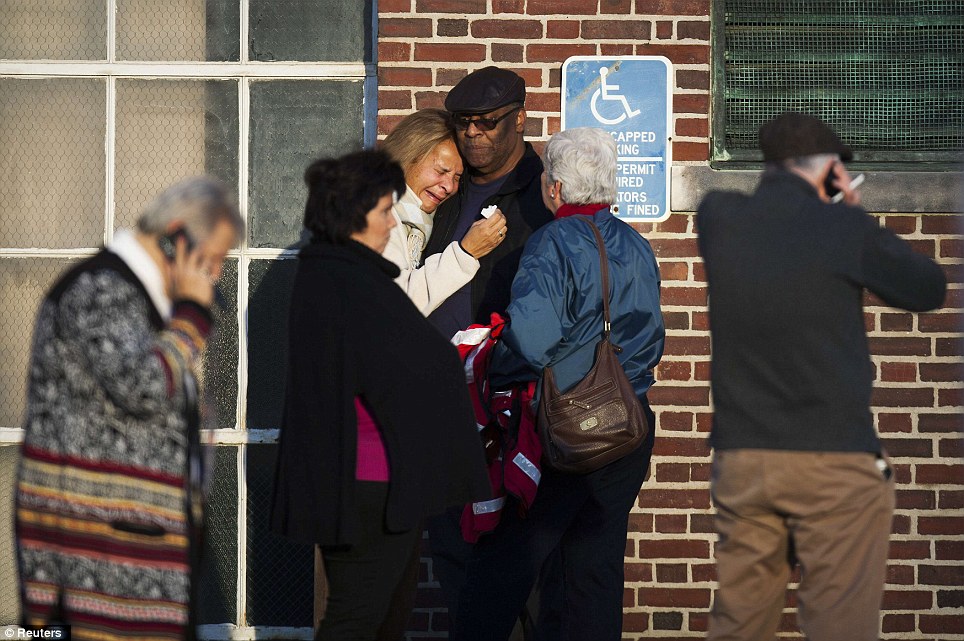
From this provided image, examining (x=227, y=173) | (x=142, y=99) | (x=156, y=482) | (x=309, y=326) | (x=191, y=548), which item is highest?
(x=142, y=99)

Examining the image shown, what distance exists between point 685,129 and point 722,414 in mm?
1935

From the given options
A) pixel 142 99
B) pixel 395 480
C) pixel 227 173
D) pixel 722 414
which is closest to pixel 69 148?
pixel 142 99

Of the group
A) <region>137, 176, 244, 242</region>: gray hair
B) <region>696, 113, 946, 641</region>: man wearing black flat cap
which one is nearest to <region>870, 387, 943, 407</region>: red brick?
<region>696, 113, 946, 641</region>: man wearing black flat cap

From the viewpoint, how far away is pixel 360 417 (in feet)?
10.9

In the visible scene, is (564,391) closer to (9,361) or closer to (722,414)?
(722,414)

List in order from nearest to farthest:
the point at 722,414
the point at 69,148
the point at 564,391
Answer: the point at 722,414 → the point at 564,391 → the point at 69,148

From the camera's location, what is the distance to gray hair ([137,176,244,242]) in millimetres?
2834

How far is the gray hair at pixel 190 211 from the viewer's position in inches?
112

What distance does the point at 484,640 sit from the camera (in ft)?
13.2

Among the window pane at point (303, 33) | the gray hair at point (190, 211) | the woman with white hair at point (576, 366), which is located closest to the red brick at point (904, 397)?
the woman with white hair at point (576, 366)

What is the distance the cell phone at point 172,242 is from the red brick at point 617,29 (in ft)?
8.16

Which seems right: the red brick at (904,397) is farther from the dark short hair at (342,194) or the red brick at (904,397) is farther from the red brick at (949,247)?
the dark short hair at (342,194)

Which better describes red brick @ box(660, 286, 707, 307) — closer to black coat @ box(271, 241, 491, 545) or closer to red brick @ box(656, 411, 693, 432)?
red brick @ box(656, 411, 693, 432)

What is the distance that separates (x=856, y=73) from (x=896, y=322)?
1.07m
